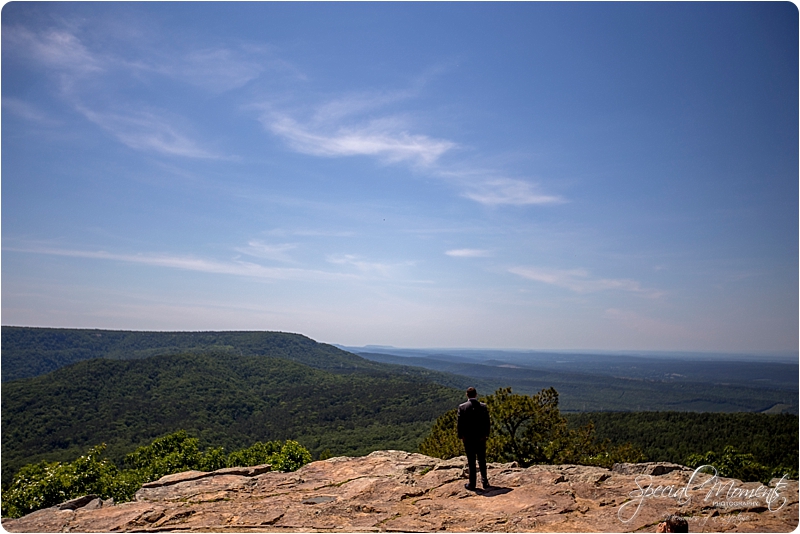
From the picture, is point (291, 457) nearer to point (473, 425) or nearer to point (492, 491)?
point (492, 491)

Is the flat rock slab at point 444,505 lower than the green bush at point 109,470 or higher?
higher

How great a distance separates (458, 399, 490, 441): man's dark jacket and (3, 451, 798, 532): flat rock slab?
5.38ft

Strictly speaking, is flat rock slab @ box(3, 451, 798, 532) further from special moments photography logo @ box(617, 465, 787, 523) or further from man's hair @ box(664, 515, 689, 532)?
man's hair @ box(664, 515, 689, 532)

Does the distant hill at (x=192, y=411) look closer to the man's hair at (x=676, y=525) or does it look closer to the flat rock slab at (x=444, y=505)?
the flat rock slab at (x=444, y=505)

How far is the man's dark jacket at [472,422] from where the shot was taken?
1245 cm

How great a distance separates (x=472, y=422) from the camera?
1245cm

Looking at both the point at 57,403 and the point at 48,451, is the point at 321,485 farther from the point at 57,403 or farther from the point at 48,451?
the point at 57,403

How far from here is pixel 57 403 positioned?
146 metres

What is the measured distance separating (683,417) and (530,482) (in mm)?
105052

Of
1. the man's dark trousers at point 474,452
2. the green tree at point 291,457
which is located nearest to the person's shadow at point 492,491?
the man's dark trousers at point 474,452

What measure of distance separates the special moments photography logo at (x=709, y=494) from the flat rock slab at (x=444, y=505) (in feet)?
0.08

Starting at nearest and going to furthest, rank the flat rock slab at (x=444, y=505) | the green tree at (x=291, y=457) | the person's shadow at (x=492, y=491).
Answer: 1. the flat rock slab at (x=444, y=505)
2. the person's shadow at (x=492, y=491)
3. the green tree at (x=291, y=457)

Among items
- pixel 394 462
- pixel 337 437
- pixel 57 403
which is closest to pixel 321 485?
pixel 394 462

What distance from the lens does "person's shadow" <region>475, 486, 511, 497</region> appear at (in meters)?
12.3
